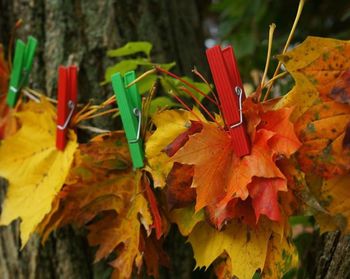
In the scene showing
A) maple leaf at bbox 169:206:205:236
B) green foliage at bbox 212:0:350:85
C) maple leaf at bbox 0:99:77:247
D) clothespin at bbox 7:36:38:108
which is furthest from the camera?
green foliage at bbox 212:0:350:85

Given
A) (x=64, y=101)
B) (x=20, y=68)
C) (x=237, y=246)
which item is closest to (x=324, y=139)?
(x=237, y=246)

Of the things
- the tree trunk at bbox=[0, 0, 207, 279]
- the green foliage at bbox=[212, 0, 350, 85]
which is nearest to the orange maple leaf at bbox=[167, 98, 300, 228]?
the tree trunk at bbox=[0, 0, 207, 279]

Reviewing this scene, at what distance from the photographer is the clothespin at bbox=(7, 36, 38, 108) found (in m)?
0.88

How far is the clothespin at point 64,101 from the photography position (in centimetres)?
78

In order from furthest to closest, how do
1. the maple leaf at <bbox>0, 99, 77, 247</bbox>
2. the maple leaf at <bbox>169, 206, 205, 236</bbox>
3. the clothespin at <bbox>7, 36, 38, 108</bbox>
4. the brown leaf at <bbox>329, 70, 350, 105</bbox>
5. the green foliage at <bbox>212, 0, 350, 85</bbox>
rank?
1. the green foliage at <bbox>212, 0, 350, 85</bbox>
2. the clothespin at <bbox>7, 36, 38, 108</bbox>
3. the maple leaf at <bbox>0, 99, 77, 247</bbox>
4. the maple leaf at <bbox>169, 206, 205, 236</bbox>
5. the brown leaf at <bbox>329, 70, 350, 105</bbox>

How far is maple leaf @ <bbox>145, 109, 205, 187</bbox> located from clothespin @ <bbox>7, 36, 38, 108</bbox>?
0.35m

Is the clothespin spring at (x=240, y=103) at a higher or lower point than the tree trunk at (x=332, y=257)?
higher

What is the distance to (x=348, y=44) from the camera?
0.52 meters

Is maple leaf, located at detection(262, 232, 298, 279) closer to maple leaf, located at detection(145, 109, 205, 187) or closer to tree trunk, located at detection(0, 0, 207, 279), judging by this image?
maple leaf, located at detection(145, 109, 205, 187)

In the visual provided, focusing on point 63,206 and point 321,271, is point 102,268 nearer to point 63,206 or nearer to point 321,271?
point 63,206

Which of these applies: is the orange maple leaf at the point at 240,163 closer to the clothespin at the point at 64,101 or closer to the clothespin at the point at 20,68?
the clothespin at the point at 64,101

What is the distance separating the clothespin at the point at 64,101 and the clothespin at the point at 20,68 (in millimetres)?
132

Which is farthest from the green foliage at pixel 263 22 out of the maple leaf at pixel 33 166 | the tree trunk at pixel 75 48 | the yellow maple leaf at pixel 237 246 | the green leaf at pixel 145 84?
the yellow maple leaf at pixel 237 246

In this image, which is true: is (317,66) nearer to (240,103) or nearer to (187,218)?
(240,103)
